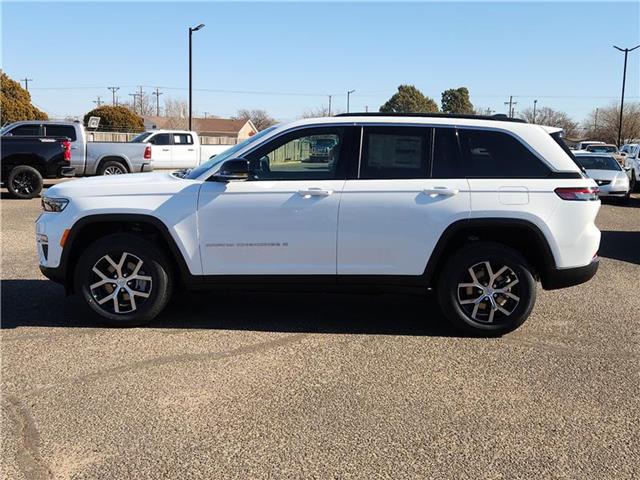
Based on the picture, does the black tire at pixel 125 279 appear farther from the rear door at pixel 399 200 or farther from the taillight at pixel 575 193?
the taillight at pixel 575 193

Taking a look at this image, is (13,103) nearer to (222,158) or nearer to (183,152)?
(183,152)

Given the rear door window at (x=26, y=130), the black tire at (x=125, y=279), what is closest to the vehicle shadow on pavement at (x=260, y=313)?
the black tire at (x=125, y=279)

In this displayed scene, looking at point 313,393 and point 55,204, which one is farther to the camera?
point 55,204

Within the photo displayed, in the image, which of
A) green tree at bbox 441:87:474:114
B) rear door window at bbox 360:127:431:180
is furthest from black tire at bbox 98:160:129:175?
green tree at bbox 441:87:474:114

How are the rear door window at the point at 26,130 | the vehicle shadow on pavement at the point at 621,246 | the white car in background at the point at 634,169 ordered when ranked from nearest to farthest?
the vehicle shadow on pavement at the point at 621,246
the rear door window at the point at 26,130
the white car in background at the point at 634,169

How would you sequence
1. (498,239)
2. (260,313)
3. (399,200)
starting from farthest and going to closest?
(260,313)
(498,239)
(399,200)

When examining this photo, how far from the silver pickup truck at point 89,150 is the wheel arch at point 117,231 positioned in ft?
38.6

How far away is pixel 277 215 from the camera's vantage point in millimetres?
5098

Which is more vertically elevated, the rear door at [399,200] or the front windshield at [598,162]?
the front windshield at [598,162]

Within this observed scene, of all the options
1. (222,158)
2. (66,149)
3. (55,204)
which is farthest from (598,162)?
(55,204)

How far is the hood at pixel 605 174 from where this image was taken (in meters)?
17.1

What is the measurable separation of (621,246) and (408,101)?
247 feet

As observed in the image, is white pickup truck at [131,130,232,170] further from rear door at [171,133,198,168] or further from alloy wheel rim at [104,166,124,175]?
alloy wheel rim at [104,166,124,175]

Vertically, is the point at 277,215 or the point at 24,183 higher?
the point at 277,215
